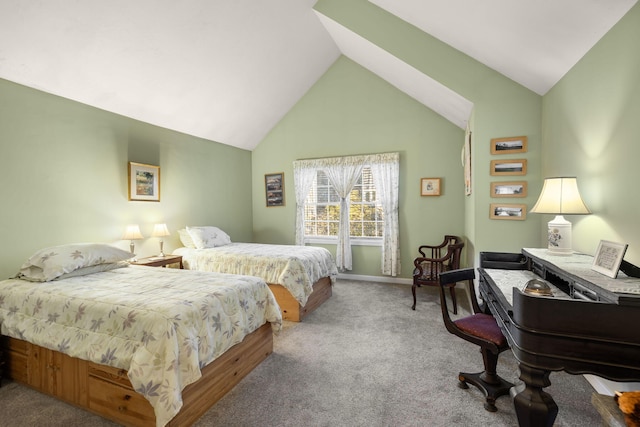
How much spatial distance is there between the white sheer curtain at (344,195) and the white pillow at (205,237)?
1.98m

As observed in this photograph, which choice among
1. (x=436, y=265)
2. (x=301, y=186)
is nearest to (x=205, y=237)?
(x=301, y=186)

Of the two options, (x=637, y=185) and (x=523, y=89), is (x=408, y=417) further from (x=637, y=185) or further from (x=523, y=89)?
(x=523, y=89)

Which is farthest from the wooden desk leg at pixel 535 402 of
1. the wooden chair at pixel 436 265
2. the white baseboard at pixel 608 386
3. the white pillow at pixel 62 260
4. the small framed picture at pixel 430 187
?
the small framed picture at pixel 430 187

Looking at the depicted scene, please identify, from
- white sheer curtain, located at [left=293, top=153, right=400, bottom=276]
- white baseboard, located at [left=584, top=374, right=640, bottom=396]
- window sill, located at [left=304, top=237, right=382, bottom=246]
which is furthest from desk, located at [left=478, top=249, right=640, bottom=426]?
window sill, located at [left=304, top=237, right=382, bottom=246]

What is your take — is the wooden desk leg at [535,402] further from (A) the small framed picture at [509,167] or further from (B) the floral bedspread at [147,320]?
(A) the small framed picture at [509,167]

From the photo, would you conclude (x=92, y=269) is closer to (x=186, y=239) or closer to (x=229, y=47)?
(x=186, y=239)

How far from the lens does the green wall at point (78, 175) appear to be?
269cm

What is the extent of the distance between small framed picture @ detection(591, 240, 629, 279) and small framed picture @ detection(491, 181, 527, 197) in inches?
63.0

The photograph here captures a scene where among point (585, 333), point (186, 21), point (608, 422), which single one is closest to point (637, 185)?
point (585, 333)

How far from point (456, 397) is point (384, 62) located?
3.88 meters

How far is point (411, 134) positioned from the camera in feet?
15.5

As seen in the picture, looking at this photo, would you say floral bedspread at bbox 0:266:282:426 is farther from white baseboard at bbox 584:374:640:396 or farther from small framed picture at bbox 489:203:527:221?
small framed picture at bbox 489:203:527:221

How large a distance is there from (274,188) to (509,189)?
395 cm

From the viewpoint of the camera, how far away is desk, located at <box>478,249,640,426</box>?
1.19 m
